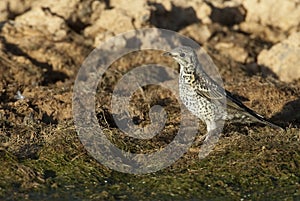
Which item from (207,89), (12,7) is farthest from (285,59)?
(12,7)

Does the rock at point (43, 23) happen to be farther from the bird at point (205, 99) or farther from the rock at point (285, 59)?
the bird at point (205, 99)

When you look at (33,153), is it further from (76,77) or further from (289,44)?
(289,44)

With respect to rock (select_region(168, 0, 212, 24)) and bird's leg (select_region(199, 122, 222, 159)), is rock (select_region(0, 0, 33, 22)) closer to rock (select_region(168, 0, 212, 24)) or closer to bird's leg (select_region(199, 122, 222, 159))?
rock (select_region(168, 0, 212, 24))

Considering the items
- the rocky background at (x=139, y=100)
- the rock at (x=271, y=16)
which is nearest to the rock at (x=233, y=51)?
the rocky background at (x=139, y=100)

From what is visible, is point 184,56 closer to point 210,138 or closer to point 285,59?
point 210,138

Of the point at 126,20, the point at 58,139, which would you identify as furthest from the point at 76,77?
the point at 58,139
